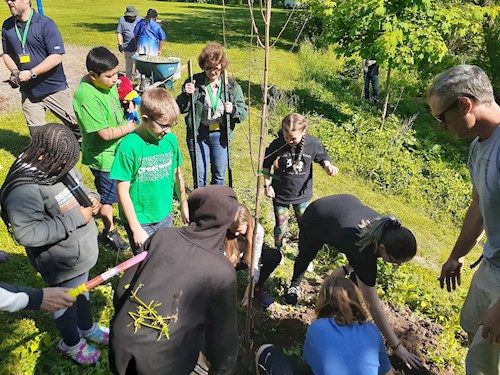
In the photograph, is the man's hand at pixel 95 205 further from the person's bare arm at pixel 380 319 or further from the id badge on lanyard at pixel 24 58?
the id badge on lanyard at pixel 24 58

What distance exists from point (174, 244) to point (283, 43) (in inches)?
704

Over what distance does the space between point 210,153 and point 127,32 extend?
6.02 meters

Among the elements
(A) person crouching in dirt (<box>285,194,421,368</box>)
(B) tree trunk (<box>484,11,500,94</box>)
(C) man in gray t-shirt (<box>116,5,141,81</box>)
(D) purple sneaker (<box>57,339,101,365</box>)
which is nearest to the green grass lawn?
(D) purple sneaker (<box>57,339,101,365</box>)

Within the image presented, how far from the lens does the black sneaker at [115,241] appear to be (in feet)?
13.1

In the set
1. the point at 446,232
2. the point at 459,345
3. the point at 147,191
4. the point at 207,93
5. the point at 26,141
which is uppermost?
the point at 207,93

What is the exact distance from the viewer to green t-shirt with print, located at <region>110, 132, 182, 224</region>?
287 centimetres

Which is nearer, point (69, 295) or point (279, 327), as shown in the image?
point (69, 295)

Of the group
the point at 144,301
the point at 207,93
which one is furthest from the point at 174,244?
the point at 207,93

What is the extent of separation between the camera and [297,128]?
3.56 m

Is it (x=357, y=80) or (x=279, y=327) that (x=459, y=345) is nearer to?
(x=279, y=327)

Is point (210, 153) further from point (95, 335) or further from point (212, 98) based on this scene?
point (95, 335)

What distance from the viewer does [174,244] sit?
1898 mm

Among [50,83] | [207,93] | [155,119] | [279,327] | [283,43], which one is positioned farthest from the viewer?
[283,43]

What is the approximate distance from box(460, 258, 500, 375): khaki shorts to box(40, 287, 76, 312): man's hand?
2.19m
